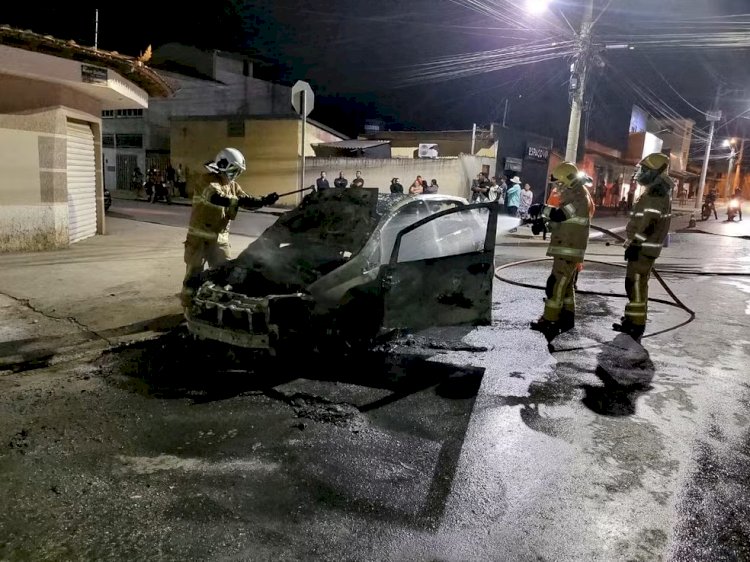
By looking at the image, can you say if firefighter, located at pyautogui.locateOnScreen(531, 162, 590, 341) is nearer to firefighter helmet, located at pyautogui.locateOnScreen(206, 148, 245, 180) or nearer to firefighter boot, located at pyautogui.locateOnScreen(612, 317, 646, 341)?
firefighter boot, located at pyautogui.locateOnScreen(612, 317, 646, 341)

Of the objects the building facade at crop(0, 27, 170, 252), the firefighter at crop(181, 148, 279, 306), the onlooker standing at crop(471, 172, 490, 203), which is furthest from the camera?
the onlooker standing at crop(471, 172, 490, 203)

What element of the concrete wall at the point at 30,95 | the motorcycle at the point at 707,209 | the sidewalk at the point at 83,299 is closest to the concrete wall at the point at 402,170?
the motorcycle at the point at 707,209

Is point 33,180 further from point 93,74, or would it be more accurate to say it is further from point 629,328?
point 629,328

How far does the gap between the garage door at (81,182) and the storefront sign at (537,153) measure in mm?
20086

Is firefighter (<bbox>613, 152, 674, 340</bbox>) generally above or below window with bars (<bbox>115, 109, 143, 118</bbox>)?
below

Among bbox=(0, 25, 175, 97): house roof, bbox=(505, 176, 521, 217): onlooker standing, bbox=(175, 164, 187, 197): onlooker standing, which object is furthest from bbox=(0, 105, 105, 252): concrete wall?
bbox=(175, 164, 187, 197): onlooker standing

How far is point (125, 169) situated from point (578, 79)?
24100 millimetres

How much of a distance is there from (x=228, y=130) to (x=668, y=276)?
2109 centimetres

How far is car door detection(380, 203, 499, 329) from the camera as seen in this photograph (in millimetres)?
4723

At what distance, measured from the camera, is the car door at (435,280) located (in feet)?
15.5

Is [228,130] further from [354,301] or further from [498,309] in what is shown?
[354,301]

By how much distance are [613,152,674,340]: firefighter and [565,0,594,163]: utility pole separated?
838 centimetres

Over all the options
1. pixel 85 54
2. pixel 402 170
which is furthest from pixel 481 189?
pixel 85 54

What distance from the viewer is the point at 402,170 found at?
76.5 feet
